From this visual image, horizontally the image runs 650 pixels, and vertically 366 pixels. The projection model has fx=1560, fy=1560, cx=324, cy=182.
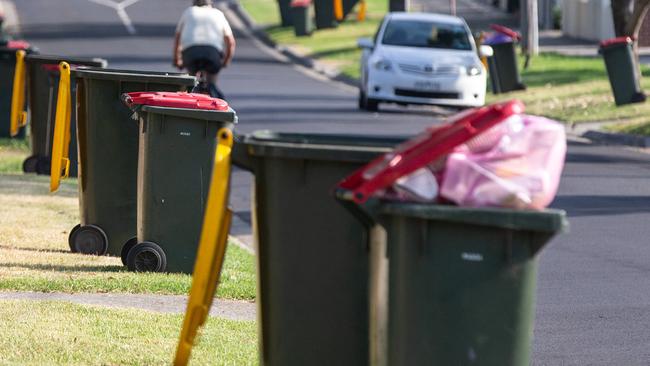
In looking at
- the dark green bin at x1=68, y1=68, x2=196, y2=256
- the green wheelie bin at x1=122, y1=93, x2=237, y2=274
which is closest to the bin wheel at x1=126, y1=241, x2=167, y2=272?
the green wheelie bin at x1=122, y1=93, x2=237, y2=274

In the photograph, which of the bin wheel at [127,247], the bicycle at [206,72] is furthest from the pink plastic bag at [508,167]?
the bicycle at [206,72]

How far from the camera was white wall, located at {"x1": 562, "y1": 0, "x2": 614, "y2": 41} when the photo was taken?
3912cm

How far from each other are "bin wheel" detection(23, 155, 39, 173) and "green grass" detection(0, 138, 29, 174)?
37 centimetres

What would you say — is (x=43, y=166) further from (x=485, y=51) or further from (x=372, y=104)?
(x=485, y=51)

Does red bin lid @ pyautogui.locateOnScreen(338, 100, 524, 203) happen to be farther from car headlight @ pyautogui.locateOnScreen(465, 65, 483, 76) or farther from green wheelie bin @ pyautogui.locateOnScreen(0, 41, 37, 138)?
car headlight @ pyautogui.locateOnScreen(465, 65, 483, 76)

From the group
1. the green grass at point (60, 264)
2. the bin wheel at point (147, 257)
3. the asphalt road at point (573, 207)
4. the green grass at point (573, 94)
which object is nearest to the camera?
the asphalt road at point (573, 207)

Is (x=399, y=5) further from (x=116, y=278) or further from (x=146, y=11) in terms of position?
(x=116, y=278)

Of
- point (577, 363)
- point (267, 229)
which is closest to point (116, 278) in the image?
point (577, 363)

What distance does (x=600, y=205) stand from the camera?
13.9m

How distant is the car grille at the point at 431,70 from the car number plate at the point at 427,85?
0.47 ft

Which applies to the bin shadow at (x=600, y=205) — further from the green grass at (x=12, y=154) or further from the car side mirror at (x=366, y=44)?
the car side mirror at (x=366, y=44)

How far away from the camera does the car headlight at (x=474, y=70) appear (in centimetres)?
2448

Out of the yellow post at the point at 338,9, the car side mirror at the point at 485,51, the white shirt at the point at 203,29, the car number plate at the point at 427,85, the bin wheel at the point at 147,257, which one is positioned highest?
the white shirt at the point at 203,29

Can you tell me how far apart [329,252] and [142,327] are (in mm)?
2309
